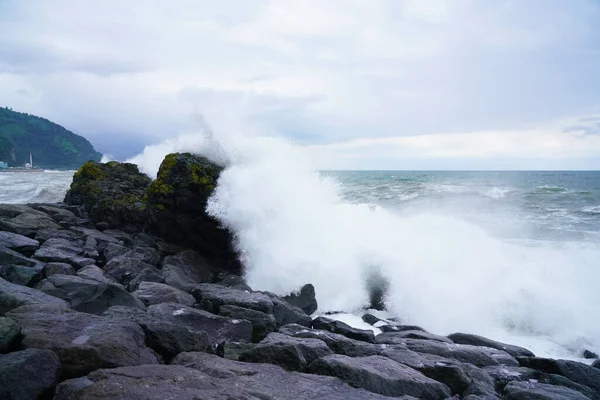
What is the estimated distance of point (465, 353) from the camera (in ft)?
18.3

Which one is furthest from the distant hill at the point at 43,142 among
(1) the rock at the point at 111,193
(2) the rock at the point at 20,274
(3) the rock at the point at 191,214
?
(2) the rock at the point at 20,274

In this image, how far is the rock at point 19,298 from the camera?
4355 mm

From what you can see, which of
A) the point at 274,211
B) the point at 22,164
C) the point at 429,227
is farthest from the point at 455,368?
the point at 22,164

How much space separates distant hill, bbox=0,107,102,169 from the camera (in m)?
122

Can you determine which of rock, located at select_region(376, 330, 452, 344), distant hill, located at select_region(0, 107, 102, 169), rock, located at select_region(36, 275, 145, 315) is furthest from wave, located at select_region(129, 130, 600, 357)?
distant hill, located at select_region(0, 107, 102, 169)

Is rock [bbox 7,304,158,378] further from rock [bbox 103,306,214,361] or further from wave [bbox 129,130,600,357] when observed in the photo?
wave [bbox 129,130,600,357]

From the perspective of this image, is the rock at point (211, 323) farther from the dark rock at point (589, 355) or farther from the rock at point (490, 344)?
the dark rock at point (589, 355)

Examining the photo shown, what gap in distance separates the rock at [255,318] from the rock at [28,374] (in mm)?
2765

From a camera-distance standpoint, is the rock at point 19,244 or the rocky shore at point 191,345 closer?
the rocky shore at point 191,345

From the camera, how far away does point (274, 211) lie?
1032cm

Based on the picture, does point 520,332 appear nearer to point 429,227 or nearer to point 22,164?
point 429,227

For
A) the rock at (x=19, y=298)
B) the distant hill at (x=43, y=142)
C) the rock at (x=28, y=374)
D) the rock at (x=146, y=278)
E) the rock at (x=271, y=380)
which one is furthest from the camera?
the distant hill at (x=43, y=142)

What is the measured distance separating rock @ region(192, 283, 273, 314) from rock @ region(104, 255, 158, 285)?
1.64 m

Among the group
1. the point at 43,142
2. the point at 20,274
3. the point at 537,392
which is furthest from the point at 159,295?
the point at 43,142
